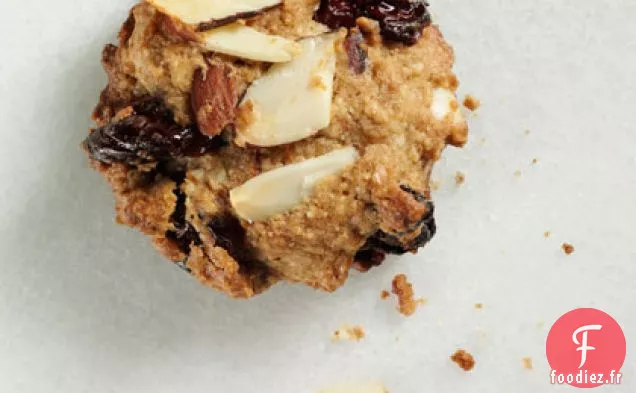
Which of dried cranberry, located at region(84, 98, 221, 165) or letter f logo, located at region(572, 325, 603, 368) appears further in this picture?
letter f logo, located at region(572, 325, 603, 368)

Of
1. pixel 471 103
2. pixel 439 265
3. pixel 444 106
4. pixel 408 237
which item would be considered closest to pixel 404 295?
pixel 439 265

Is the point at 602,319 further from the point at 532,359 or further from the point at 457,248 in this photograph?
the point at 457,248

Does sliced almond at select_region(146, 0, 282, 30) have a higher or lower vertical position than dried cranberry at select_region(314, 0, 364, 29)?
higher

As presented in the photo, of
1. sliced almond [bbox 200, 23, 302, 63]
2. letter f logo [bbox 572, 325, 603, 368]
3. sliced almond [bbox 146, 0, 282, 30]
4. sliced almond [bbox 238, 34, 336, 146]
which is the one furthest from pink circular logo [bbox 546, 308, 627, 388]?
sliced almond [bbox 146, 0, 282, 30]

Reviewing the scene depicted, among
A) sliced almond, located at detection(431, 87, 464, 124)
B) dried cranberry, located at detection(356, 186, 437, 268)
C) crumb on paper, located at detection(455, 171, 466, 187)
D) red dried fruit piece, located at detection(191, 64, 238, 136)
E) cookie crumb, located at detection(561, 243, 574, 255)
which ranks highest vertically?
red dried fruit piece, located at detection(191, 64, 238, 136)

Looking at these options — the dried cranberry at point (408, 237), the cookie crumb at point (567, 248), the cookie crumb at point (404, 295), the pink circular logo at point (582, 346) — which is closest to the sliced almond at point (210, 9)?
the dried cranberry at point (408, 237)

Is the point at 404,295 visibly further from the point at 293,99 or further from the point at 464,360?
the point at 293,99

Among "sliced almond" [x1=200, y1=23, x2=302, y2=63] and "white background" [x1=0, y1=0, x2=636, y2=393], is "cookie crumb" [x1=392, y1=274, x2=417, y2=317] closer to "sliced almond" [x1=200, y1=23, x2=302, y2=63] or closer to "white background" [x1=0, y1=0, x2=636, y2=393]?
"white background" [x1=0, y1=0, x2=636, y2=393]
